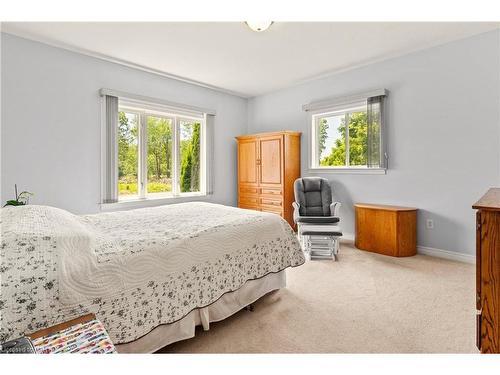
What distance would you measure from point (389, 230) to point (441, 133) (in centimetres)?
137

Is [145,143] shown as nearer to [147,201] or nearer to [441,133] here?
[147,201]

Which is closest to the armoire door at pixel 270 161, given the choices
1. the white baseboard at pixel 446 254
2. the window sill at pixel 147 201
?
the window sill at pixel 147 201

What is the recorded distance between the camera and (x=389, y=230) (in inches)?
139

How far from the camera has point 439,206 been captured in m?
3.49

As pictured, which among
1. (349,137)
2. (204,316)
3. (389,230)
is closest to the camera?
(204,316)

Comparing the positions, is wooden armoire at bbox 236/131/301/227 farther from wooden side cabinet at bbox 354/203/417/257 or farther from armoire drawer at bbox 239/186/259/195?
wooden side cabinet at bbox 354/203/417/257

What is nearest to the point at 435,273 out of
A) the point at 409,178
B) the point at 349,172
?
the point at 409,178

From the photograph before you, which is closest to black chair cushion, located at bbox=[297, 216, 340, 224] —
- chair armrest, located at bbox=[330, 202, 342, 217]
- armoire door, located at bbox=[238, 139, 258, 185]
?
chair armrest, located at bbox=[330, 202, 342, 217]

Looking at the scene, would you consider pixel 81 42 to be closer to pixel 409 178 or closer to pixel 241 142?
pixel 241 142

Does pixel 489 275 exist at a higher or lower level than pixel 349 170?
lower

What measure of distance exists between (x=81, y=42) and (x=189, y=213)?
2.53 m

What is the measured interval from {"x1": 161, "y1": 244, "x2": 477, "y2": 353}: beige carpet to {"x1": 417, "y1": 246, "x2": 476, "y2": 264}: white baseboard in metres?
0.21

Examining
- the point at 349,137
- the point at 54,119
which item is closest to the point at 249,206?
the point at 349,137

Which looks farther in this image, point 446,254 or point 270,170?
point 270,170
